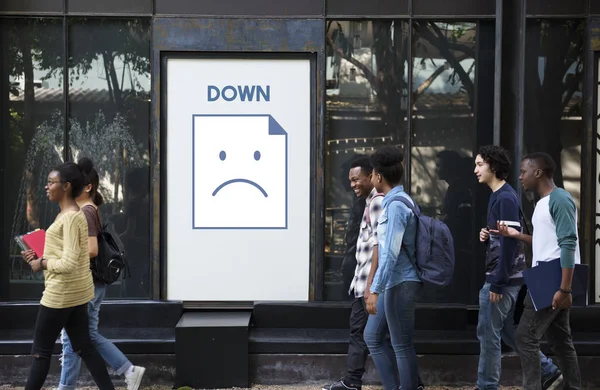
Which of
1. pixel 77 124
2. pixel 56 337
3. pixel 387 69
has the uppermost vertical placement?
pixel 387 69

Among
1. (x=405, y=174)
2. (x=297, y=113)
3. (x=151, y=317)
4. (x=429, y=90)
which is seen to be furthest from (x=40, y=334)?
(x=429, y=90)

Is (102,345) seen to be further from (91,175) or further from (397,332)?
(397,332)

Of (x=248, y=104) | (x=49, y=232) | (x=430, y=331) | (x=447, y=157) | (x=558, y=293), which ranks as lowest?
(x=430, y=331)

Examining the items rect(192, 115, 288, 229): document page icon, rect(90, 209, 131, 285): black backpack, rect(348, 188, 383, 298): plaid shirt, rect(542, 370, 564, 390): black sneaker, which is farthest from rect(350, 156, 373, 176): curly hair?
rect(542, 370, 564, 390): black sneaker

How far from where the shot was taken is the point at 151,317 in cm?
763

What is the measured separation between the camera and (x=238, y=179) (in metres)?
7.72

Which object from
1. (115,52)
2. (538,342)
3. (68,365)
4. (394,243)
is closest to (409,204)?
(394,243)

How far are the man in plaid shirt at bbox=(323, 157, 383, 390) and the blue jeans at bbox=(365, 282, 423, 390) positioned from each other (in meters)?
0.30

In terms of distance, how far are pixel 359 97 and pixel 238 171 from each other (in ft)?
4.66

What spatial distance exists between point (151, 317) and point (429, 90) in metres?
3.56

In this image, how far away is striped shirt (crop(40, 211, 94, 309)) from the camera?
5.34m

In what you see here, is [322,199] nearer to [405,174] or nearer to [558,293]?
[405,174]

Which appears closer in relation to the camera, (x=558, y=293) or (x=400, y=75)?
(x=558, y=293)

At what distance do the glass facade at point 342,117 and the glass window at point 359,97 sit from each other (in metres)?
0.01
